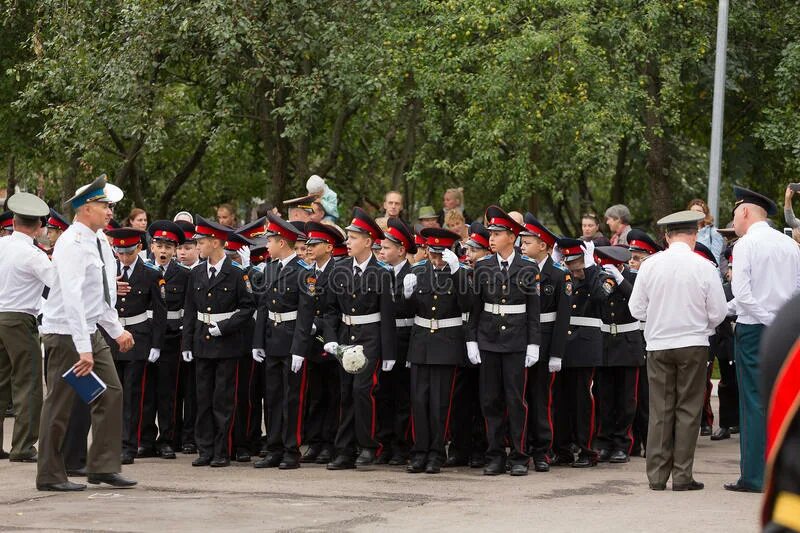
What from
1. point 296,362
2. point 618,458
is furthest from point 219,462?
point 618,458

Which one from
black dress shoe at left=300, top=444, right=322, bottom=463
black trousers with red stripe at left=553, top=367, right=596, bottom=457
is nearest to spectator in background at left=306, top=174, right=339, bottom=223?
black dress shoe at left=300, top=444, right=322, bottom=463

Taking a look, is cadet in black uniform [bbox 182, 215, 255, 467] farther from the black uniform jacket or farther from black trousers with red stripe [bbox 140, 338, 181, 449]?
black trousers with red stripe [bbox 140, 338, 181, 449]

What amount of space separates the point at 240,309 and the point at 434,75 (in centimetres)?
795

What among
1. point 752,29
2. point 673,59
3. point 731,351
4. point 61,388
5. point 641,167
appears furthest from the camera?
point 641,167

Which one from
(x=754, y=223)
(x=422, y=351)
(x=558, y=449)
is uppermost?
(x=754, y=223)

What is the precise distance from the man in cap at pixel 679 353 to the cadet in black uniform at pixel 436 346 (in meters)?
1.76

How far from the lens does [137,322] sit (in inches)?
464

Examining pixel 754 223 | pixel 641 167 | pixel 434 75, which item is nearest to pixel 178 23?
pixel 434 75

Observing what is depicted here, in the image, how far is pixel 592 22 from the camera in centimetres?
1892

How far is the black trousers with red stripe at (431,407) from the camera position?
35.4 ft

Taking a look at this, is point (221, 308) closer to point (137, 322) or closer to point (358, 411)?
point (137, 322)

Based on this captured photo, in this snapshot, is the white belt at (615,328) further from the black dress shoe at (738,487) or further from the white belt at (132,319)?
the white belt at (132,319)

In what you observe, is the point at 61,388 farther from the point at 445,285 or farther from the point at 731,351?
the point at 731,351

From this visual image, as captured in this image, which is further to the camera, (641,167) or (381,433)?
(641,167)
